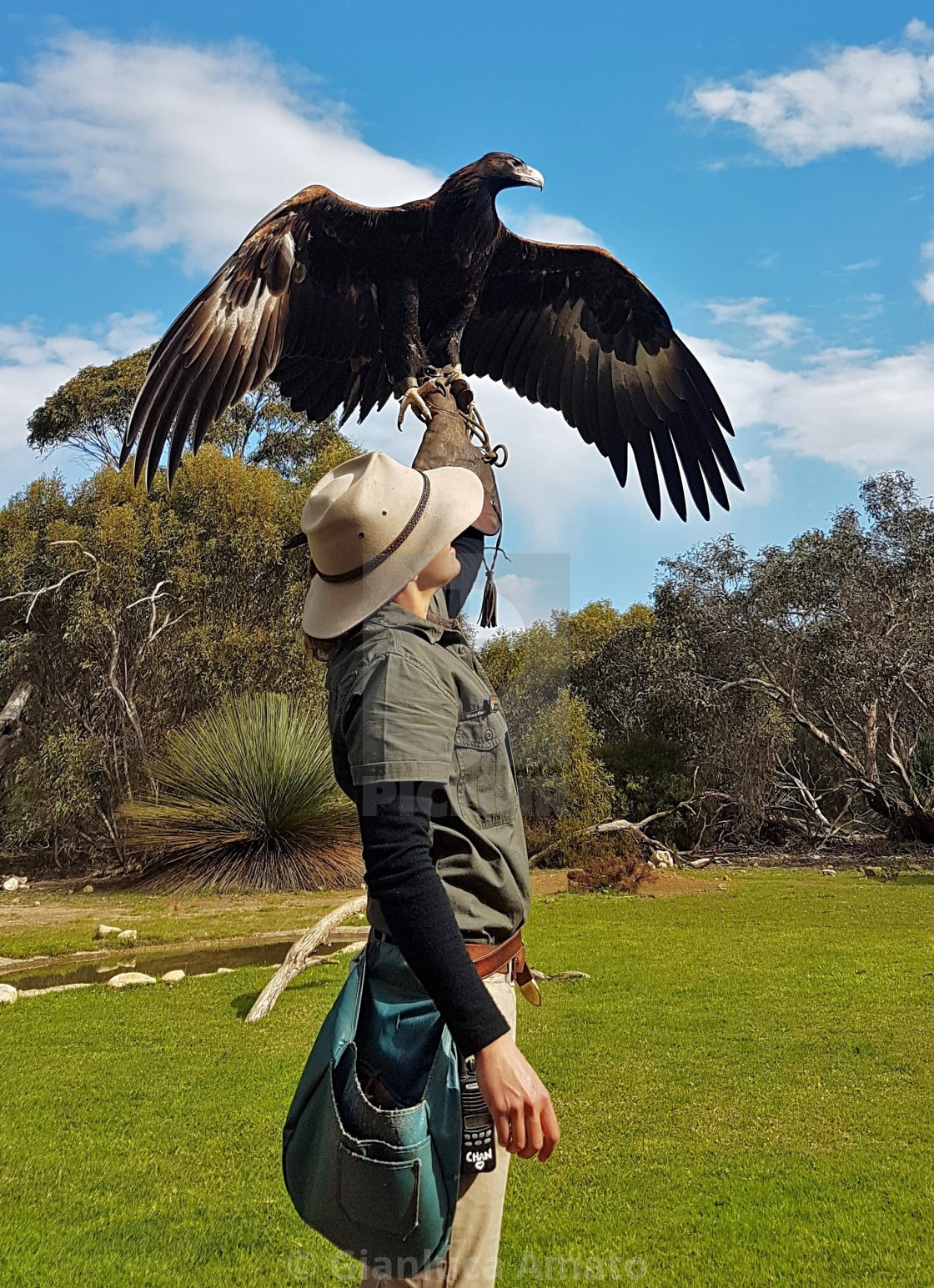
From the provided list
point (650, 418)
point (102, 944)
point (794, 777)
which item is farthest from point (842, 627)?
point (650, 418)

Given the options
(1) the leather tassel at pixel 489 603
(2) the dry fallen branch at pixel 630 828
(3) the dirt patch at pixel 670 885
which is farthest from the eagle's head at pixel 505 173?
(2) the dry fallen branch at pixel 630 828

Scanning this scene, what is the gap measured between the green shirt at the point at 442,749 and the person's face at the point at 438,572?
67 millimetres

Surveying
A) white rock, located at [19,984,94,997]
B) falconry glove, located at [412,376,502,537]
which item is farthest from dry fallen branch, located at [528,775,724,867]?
falconry glove, located at [412,376,502,537]

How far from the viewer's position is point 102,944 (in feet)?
27.4

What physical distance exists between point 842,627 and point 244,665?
826cm

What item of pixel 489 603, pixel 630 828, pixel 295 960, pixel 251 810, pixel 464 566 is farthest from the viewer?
pixel 630 828

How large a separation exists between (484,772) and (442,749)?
103mm

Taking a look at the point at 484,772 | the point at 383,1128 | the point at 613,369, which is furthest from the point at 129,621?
the point at 383,1128

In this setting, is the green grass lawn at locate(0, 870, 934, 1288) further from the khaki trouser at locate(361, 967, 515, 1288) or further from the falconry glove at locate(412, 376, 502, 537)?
the falconry glove at locate(412, 376, 502, 537)

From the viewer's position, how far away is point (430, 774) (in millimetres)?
1188

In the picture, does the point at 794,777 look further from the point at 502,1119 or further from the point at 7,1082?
the point at 502,1119

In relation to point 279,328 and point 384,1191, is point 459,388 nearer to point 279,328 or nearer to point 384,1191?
point 279,328

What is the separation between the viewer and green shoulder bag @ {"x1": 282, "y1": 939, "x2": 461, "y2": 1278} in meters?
1.17

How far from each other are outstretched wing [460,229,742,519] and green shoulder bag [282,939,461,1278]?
176 cm
